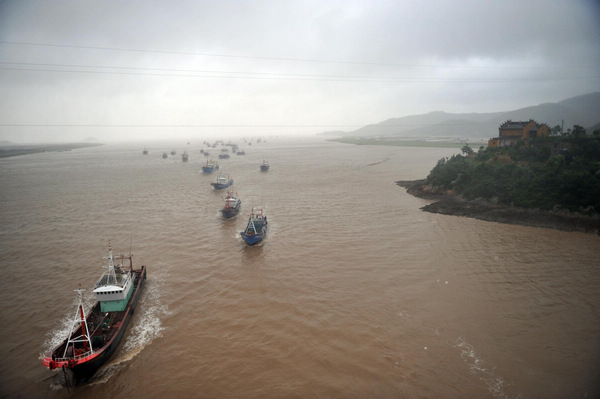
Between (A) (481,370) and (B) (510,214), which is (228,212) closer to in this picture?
(A) (481,370)

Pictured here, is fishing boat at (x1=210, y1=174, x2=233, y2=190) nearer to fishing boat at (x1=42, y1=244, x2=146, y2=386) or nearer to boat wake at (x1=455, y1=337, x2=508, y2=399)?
fishing boat at (x1=42, y1=244, x2=146, y2=386)

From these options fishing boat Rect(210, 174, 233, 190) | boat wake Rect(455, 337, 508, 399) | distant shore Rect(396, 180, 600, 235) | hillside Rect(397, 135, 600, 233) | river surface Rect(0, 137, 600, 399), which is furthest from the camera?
fishing boat Rect(210, 174, 233, 190)

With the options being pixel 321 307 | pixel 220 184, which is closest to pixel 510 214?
pixel 321 307

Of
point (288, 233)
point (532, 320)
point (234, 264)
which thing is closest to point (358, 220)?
point (288, 233)

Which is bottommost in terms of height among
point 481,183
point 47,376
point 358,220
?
point 47,376

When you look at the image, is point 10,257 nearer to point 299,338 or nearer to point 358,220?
point 299,338

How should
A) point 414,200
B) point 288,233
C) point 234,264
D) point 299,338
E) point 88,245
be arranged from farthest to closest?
point 414,200 < point 288,233 < point 88,245 < point 234,264 < point 299,338

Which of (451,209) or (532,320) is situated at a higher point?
(451,209)

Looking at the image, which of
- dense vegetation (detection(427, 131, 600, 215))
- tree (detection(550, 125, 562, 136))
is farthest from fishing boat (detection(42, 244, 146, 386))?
tree (detection(550, 125, 562, 136))
